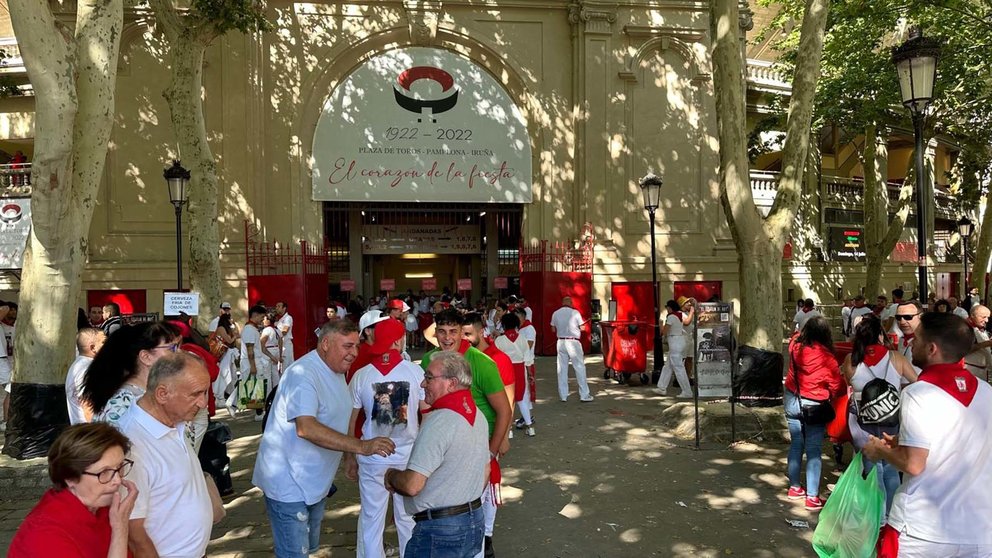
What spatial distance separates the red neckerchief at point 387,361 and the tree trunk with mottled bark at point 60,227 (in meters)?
4.34

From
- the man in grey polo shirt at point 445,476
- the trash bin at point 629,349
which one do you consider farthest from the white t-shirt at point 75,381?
the trash bin at point 629,349

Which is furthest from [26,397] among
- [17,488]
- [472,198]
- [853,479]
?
[472,198]

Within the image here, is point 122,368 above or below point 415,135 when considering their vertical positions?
below

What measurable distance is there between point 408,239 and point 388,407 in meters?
21.1

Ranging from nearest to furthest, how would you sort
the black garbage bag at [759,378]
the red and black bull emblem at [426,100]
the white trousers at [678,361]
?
1. the black garbage bag at [759,378]
2. the white trousers at [678,361]
3. the red and black bull emblem at [426,100]

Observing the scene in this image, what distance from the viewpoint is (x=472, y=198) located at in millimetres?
19750

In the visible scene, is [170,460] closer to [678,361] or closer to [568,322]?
[568,322]

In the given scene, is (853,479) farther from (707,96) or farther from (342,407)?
(707,96)

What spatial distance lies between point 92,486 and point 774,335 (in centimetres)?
888

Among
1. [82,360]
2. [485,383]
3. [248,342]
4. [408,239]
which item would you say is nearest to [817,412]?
[485,383]

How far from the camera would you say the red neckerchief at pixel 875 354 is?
5.49 metres

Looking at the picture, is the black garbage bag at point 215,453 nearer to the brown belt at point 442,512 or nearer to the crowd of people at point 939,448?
the brown belt at point 442,512

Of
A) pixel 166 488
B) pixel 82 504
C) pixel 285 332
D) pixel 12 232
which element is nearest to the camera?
pixel 82 504

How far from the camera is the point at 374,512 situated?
4.50 meters
